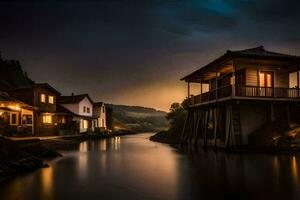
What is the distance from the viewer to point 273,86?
87.6ft

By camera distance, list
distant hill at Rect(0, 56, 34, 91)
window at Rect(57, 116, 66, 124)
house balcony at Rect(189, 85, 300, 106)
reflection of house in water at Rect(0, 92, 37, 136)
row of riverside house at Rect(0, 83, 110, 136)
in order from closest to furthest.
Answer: house balcony at Rect(189, 85, 300, 106)
reflection of house in water at Rect(0, 92, 37, 136)
row of riverside house at Rect(0, 83, 110, 136)
window at Rect(57, 116, 66, 124)
distant hill at Rect(0, 56, 34, 91)

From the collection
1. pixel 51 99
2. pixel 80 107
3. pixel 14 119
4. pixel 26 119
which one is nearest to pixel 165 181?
A: pixel 14 119

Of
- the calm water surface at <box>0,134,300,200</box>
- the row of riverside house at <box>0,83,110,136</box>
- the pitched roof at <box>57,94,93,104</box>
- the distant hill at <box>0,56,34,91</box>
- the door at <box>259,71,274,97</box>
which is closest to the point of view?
the calm water surface at <box>0,134,300,200</box>

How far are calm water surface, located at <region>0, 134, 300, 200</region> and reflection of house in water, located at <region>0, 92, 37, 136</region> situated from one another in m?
13.6

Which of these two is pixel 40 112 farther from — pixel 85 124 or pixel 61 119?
pixel 85 124

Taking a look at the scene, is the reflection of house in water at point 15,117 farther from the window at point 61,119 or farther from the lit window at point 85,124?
the lit window at point 85,124

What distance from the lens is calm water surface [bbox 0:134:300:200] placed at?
11.1m

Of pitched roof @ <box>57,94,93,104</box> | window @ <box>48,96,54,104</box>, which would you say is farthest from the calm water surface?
pitched roof @ <box>57,94,93,104</box>

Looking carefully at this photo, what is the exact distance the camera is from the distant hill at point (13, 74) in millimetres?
77688

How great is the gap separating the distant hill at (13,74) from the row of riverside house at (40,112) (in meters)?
28.4

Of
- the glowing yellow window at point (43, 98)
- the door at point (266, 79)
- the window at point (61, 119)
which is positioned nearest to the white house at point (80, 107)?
the window at point (61, 119)

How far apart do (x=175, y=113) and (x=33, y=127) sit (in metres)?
22.8

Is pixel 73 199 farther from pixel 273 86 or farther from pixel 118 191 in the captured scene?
pixel 273 86

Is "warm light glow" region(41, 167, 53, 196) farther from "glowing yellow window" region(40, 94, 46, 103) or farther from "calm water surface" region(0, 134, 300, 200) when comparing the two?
"glowing yellow window" region(40, 94, 46, 103)
